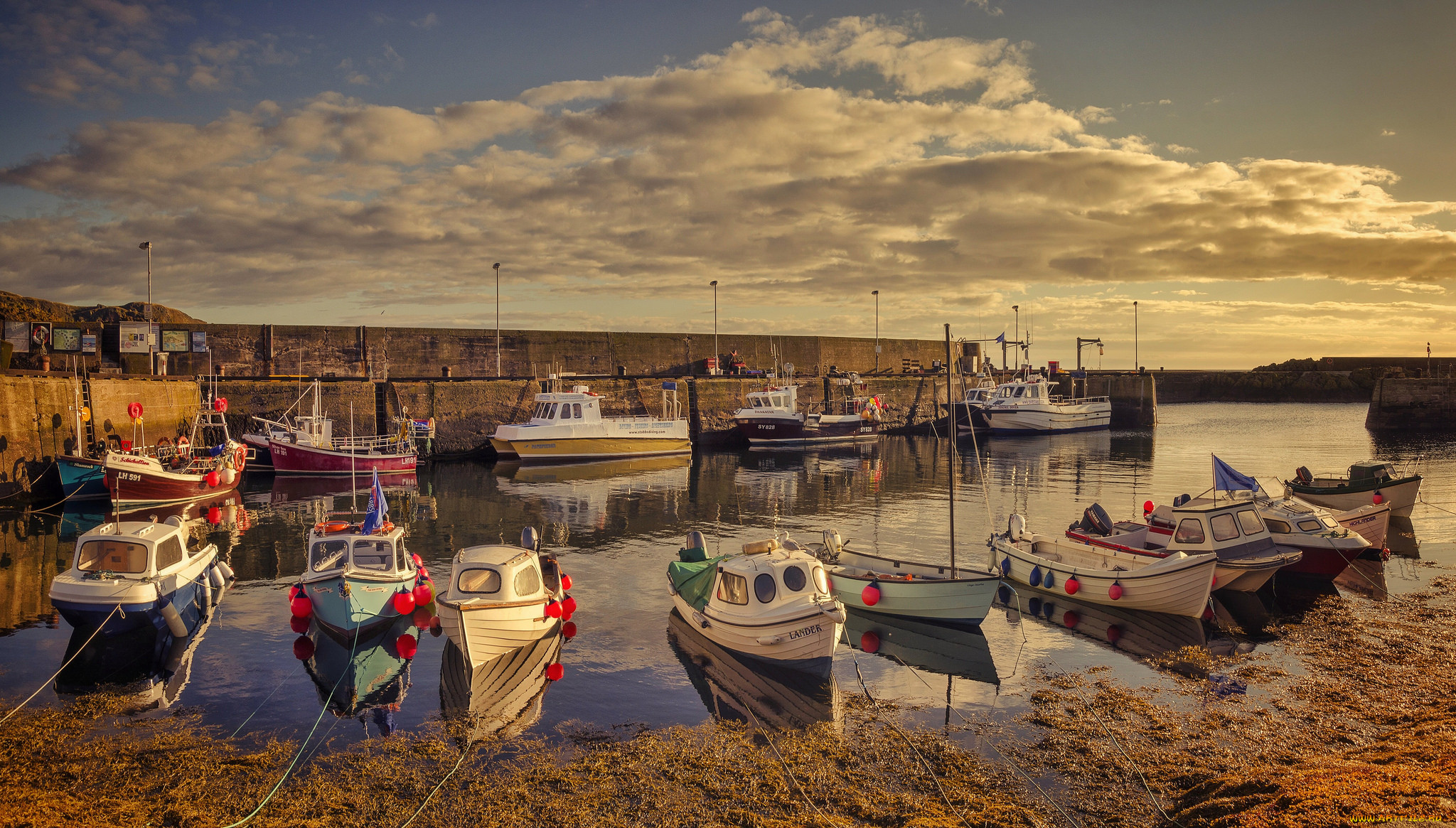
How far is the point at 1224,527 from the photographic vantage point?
595 inches

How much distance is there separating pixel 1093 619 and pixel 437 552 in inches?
555

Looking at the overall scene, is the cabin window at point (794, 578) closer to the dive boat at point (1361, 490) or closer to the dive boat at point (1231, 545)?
the dive boat at point (1231, 545)

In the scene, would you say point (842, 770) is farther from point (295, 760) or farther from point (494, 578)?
point (494, 578)

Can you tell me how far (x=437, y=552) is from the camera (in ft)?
63.0

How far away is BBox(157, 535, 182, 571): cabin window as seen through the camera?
1312cm

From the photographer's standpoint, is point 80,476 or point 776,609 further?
point 80,476

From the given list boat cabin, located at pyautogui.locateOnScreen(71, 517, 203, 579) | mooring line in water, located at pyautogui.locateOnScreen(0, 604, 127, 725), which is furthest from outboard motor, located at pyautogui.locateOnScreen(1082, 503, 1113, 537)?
mooring line in water, located at pyautogui.locateOnScreen(0, 604, 127, 725)

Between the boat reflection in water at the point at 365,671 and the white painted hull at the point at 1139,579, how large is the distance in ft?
36.7

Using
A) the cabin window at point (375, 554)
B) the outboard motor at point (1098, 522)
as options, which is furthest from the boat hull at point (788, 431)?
the cabin window at point (375, 554)

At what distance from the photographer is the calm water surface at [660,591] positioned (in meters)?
10.4

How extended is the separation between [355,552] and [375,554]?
0.29 m

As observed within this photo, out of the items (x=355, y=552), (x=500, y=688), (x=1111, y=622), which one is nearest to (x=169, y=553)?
(x=355, y=552)

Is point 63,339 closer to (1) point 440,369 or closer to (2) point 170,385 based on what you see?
(2) point 170,385

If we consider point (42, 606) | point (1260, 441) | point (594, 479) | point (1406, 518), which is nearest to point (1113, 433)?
point (1260, 441)
